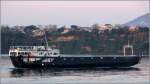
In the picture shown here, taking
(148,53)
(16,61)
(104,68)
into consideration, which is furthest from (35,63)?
(148,53)

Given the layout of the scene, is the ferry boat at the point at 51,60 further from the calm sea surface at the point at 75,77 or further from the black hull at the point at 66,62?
the calm sea surface at the point at 75,77

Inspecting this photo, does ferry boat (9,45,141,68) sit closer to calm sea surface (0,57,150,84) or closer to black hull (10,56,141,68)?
black hull (10,56,141,68)

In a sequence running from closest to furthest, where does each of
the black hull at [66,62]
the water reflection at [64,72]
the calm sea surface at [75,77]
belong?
the calm sea surface at [75,77]
the water reflection at [64,72]
the black hull at [66,62]

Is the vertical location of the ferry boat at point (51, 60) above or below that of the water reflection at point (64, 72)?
above

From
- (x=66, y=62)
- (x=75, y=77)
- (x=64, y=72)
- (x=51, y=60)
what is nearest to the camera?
(x=75, y=77)

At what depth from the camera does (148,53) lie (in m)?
134

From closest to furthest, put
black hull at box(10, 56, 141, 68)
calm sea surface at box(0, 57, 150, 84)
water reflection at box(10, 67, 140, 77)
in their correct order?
calm sea surface at box(0, 57, 150, 84), water reflection at box(10, 67, 140, 77), black hull at box(10, 56, 141, 68)

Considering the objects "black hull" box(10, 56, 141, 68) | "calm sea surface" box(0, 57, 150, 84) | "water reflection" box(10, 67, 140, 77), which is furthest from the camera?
"black hull" box(10, 56, 141, 68)

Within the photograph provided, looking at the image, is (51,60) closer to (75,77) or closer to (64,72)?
(64,72)

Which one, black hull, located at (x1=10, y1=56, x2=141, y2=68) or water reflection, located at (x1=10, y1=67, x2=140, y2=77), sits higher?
black hull, located at (x1=10, y1=56, x2=141, y2=68)

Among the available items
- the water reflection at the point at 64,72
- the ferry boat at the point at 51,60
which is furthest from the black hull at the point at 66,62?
the water reflection at the point at 64,72

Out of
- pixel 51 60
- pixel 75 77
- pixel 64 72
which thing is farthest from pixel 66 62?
pixel 75 77

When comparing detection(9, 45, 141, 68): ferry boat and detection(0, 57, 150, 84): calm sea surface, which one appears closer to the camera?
detection(0, 57, 150, 84): calm sea surface

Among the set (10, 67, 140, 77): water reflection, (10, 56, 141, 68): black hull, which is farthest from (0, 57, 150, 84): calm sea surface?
(10, 56, 141, 68): black hull
